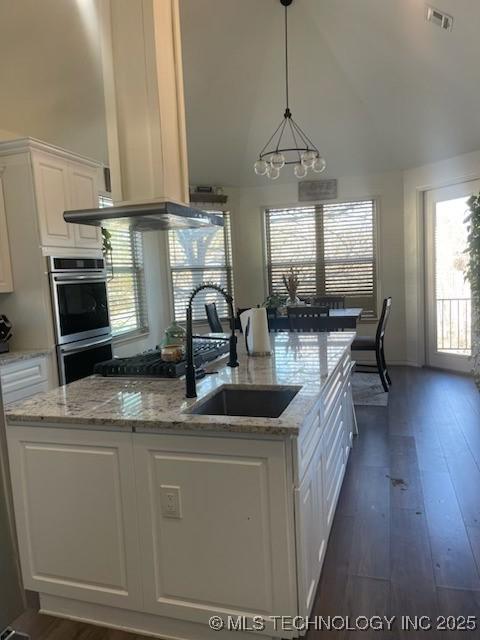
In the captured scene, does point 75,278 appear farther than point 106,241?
No

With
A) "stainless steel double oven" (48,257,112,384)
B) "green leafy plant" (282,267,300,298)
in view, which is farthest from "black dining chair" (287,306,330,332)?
"stainless steel double oven" (48,257,112,384)

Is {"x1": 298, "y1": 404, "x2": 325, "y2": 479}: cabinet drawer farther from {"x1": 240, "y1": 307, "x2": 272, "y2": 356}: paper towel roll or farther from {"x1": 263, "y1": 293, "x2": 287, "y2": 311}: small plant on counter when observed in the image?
Result: {"x1": 263, "y1": 293, "x2": 287, "y2": 311}: small plant on counter

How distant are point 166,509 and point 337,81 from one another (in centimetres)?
486

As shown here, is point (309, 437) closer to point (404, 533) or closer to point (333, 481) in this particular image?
point (333, 481)

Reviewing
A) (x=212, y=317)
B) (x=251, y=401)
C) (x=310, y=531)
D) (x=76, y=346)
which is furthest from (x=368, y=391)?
(x=310, y=531)

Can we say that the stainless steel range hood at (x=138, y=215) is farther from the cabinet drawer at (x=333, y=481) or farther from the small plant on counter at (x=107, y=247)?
the small plant on counter at (x=107, y=247)

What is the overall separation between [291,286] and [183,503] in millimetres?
4317

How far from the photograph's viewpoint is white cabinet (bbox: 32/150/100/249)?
3434mm

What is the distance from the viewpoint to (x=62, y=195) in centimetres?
366

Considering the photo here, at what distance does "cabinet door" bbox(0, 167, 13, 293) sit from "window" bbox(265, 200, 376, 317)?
3.92 m

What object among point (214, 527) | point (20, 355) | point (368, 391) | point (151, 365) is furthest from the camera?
point (368, 391)

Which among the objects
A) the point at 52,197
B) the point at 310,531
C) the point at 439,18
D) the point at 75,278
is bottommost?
the point at 310,531

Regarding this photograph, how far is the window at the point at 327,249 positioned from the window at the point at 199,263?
26.1 inches

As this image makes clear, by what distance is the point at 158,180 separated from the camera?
85.4 inches
